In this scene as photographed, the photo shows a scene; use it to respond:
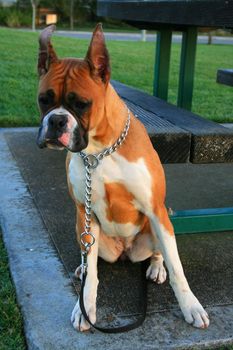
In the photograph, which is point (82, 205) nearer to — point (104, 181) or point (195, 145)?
point (104, 181)

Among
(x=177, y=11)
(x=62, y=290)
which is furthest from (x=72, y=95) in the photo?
(x=177, y=11)

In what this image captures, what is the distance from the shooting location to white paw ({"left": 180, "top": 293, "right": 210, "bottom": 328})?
2.51 m

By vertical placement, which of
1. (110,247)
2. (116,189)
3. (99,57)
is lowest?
(110,247)

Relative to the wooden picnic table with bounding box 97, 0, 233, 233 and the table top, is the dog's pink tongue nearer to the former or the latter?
the wooden picnic table with bounding box 97, 0, 233, 233

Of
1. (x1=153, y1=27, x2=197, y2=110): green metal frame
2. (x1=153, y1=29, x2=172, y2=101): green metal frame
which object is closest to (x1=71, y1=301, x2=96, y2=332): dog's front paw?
(x1=153, y1=27, x2=197, y2=110): green metal frame

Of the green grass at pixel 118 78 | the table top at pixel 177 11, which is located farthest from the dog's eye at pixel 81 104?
the green grass at pixel 118 78

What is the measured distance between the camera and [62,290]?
2.81 m

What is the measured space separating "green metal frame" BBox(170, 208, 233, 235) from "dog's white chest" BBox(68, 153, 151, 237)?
23.5 inches

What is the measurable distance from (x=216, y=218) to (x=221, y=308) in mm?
743

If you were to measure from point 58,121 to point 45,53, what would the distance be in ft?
1.22

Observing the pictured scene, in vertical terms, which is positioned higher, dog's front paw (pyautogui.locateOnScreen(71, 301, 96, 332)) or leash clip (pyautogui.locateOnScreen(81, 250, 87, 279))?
leash clip (pyautogui.locateOnScreen(81, 250, 87, 279))

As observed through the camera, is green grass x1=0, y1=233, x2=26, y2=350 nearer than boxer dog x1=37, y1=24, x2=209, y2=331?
A: No

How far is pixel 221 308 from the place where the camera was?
2.68 meters

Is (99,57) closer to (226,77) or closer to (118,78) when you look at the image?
(226,77)
